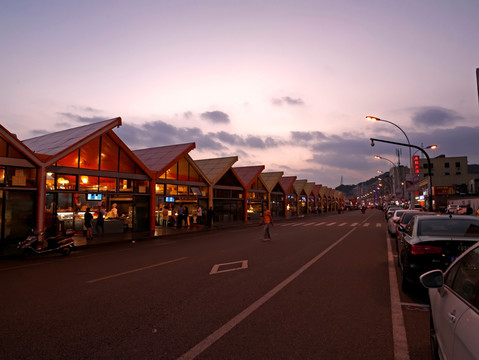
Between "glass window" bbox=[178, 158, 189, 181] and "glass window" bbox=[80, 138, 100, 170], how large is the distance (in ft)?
27.5

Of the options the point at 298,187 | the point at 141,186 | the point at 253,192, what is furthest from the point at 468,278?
the point at 298,187

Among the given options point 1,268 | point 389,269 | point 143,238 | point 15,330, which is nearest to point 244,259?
point 389,269

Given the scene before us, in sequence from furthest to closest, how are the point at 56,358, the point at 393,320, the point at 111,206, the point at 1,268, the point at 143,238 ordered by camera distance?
the point at 111,206, the point at 143,238, the point at 1,268, the point at 393,320, the point at 56,358

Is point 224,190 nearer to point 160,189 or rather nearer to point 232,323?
point 160,189

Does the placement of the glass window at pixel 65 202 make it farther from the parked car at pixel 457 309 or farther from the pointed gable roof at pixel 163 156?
the parked car at pixel 457 309

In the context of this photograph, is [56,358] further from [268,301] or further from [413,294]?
[413,294]

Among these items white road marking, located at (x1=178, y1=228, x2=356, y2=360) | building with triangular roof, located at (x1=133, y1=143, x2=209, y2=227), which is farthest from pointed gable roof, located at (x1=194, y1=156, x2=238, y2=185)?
white road marking, located at (x1=178, y1=228, x2=356, y2=360)

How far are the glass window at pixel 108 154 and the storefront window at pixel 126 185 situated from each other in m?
1.11

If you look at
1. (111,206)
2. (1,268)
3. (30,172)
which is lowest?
(1,268)

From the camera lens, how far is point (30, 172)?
17578 millimetres

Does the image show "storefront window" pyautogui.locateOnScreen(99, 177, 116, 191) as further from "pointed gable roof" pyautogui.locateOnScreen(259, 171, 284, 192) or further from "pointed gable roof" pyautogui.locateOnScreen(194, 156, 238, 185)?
"pointed gable roof" pyautogui.locateOnScreen(259, 171, 284, 192)

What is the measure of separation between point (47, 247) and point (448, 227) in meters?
13.7

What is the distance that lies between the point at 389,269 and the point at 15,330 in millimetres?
8525

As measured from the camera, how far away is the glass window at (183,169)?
2892cm
